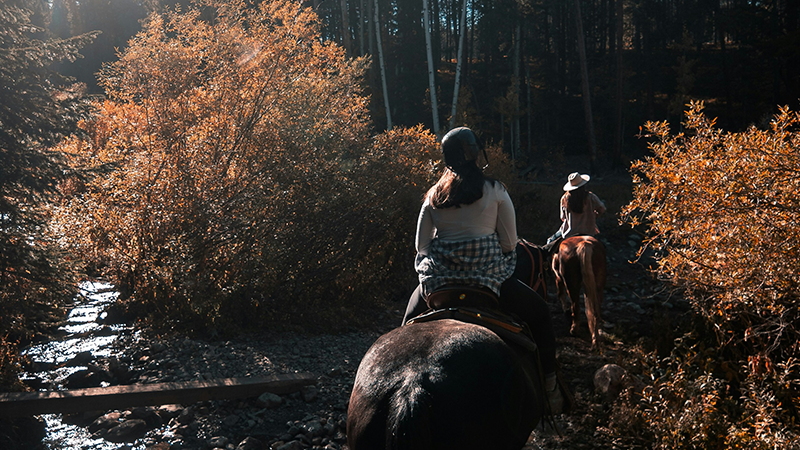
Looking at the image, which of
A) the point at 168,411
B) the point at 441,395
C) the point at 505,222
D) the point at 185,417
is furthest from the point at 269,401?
the point at 441,395

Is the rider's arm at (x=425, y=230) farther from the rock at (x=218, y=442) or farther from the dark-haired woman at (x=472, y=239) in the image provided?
the rock at (x=218, y=442)

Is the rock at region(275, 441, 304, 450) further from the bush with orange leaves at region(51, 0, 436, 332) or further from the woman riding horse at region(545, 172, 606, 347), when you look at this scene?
the woman riding horse at region(545, 172, 606, 347)

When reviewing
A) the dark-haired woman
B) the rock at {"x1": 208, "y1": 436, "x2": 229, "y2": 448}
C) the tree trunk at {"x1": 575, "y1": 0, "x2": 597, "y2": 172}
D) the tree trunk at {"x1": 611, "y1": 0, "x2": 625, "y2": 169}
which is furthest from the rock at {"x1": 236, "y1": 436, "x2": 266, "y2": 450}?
the tree trunk at {"x1": 611, "y1": 0, "x2": 625, "y2": 169}

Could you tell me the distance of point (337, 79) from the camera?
10484mm

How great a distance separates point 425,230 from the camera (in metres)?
3.64

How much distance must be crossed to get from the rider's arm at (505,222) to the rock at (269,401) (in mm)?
3085

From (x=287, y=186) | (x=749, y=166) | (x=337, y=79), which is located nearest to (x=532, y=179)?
(x=337, y=79)

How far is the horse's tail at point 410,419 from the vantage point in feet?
7.77

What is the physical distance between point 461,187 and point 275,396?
3.30 metres

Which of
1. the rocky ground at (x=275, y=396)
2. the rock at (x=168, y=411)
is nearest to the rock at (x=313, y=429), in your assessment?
the rocky ground at (x=275, y=396)

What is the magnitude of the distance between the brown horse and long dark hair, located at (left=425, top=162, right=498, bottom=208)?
4.39 metres

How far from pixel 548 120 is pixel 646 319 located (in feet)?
107

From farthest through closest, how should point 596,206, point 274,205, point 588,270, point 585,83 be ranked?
1. point 585,83
2. point 596,206
3. point 274,205
4. point 588,270

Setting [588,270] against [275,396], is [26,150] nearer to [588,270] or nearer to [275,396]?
[275,396]
